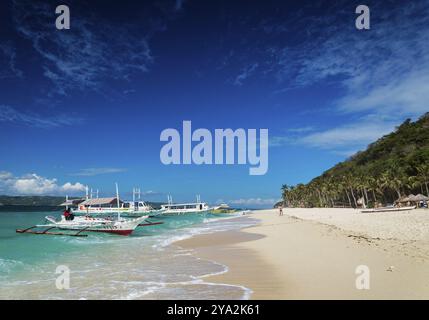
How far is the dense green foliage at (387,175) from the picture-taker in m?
78.6

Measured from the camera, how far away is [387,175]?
84125 mm

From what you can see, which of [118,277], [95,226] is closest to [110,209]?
[95,226]

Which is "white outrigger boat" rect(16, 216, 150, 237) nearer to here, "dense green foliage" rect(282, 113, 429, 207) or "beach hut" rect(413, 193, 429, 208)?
"beach hut" rect(413, 193, 429, 208)

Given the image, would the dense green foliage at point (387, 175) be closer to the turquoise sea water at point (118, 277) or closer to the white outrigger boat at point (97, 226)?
the white outrigger boat at point (97, 226)

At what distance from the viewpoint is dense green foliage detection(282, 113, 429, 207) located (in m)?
78.6

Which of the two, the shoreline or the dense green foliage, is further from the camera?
the dense green foliage

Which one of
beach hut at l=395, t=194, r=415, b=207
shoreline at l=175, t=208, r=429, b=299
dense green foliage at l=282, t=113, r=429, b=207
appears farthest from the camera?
dense green foliage at l=282, t=113, r=429, b=207

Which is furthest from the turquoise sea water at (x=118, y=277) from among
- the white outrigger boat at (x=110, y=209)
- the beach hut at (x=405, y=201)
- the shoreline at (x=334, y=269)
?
the white outrigger boat at (x=110, y=209)

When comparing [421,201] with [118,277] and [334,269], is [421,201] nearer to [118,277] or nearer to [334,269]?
[334,269]

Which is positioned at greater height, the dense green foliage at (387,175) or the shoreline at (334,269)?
the dense green foliage at (387,175)

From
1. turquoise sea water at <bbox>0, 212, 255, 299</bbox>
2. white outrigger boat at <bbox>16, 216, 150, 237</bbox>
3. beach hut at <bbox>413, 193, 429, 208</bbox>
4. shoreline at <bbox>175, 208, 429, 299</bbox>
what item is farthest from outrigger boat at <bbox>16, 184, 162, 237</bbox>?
beach hut at <bbox>413, 193, 429, 208</bbox>

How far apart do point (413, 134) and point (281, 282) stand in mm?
112089

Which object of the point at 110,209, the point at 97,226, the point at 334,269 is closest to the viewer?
the point at 334,269

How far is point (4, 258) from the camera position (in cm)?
2398
